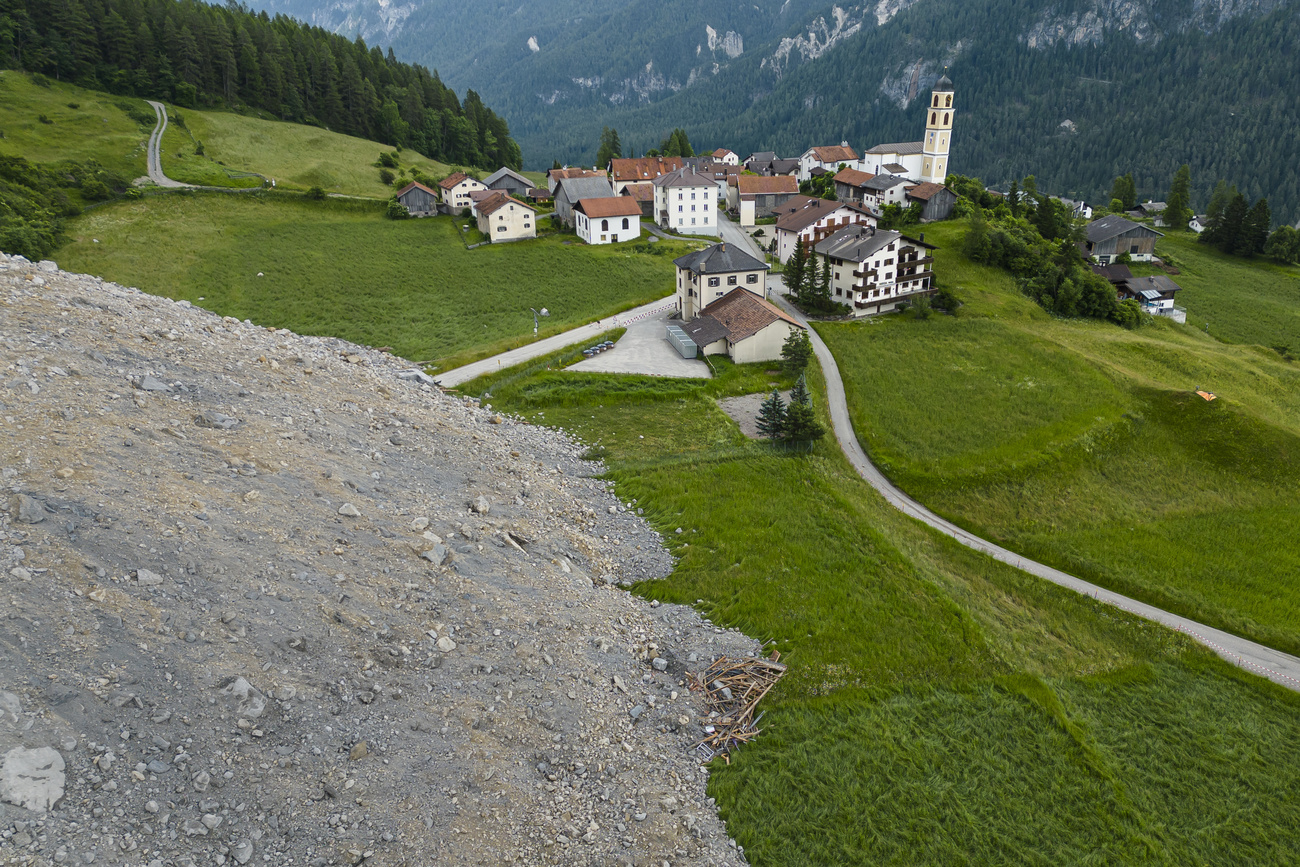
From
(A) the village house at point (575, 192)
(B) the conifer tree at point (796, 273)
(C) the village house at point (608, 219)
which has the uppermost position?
(A) the village house at point (575, 192)

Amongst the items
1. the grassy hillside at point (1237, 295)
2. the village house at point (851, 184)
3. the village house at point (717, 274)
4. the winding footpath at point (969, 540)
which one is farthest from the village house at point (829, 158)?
the winding footpath at point (969, 540)

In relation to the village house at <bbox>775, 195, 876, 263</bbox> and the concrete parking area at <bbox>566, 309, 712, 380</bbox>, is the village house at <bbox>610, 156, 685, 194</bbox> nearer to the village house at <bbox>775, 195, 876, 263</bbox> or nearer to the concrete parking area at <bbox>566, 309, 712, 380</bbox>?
the village house at <bbox>775, 195, 876, 263</bbox>

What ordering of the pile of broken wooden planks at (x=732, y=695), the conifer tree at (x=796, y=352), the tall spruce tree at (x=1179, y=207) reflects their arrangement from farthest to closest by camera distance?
the tall spruce tree at (x=1179, y=207) → the conifer tree at (x=796, y=352) → the pile of broken wooden planks at (x=732, y=695)

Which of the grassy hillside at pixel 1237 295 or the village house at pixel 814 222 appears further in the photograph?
the village house at pixel 814 222

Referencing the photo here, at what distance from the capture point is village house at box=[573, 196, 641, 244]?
281 ft

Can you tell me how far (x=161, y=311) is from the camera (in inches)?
1182

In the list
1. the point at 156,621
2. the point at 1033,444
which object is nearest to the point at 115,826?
the point at 156,621

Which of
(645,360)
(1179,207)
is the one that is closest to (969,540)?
(645,360)

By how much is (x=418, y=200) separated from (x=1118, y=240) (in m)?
94.9

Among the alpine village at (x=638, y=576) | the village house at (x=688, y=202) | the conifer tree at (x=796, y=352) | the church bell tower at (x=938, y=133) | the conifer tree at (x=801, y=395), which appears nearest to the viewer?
the alpine village at (x=638, y=576)

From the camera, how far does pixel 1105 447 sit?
1614 inches

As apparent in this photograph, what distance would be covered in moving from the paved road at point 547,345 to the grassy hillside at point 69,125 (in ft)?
217

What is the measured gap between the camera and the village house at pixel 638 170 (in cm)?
10788

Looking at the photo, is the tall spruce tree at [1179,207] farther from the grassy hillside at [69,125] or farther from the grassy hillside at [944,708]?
the grassy hillside at [69,125]
